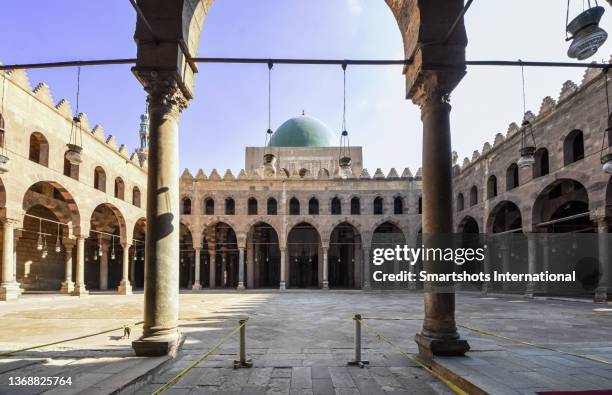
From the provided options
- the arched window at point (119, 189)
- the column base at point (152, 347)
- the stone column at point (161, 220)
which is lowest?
the column base at point (152, 347)

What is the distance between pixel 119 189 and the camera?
25828 millimetres

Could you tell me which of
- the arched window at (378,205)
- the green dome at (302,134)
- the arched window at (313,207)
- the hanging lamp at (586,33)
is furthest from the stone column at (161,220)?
the green dome at (302,134)

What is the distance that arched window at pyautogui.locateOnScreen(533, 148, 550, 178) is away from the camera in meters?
19.8

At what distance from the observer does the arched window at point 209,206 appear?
2978 centimetres

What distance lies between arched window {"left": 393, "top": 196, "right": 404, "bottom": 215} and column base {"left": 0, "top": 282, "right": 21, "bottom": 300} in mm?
22460

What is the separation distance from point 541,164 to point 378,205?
11.8 m

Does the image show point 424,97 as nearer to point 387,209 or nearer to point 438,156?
point 438,156

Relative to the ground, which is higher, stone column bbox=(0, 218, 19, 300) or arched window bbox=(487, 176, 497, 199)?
arched window bbox=(487, 176, 497, 199)

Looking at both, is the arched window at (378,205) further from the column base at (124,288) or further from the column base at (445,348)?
the column base at (445,348)

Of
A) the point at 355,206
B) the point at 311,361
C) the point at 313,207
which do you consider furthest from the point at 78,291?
the point at 311,361

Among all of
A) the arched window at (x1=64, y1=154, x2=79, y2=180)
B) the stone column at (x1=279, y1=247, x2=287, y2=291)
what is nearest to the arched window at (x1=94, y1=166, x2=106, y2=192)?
the arched window at (x1=64, y1=154, x2=79, y2=180)

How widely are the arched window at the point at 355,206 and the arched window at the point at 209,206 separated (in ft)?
33.0

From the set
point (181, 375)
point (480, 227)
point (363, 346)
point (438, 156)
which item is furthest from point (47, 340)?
point (480, 227)

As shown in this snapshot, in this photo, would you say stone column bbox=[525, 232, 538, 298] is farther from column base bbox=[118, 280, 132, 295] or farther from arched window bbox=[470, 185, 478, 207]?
column base bbox=[118, 280, 132, 295]
